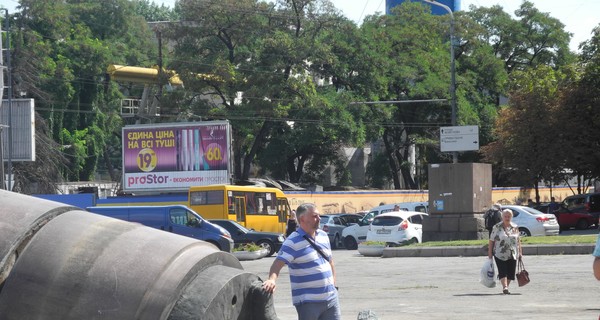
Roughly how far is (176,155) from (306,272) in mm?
42717

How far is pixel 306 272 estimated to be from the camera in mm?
8102

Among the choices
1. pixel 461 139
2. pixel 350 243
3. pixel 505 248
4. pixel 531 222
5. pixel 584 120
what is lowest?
pixel 350 243

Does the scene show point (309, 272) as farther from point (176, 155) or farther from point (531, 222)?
point (176, 155)

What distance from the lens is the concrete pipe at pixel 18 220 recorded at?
18.0 ft

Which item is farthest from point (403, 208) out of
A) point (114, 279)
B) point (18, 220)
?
point (114, 279)

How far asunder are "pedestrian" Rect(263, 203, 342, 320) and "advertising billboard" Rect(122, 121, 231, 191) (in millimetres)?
40322

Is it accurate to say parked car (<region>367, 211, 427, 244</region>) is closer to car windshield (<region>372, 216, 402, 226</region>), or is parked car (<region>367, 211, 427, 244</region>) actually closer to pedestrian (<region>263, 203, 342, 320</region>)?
car windshield (<region>372, 216, 402, 226</region>)

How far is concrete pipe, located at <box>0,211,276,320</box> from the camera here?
17.4 ft

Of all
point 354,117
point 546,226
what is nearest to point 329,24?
point 354,117

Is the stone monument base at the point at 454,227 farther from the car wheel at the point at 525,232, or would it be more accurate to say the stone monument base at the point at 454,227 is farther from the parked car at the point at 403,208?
the parked car at the point at 403,208

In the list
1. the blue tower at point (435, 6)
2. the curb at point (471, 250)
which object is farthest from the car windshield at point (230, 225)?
the blue tower at point (435, 6)

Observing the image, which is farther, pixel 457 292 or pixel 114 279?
pixel 457 292

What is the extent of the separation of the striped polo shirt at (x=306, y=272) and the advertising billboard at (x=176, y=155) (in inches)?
1588

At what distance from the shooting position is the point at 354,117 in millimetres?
62000
